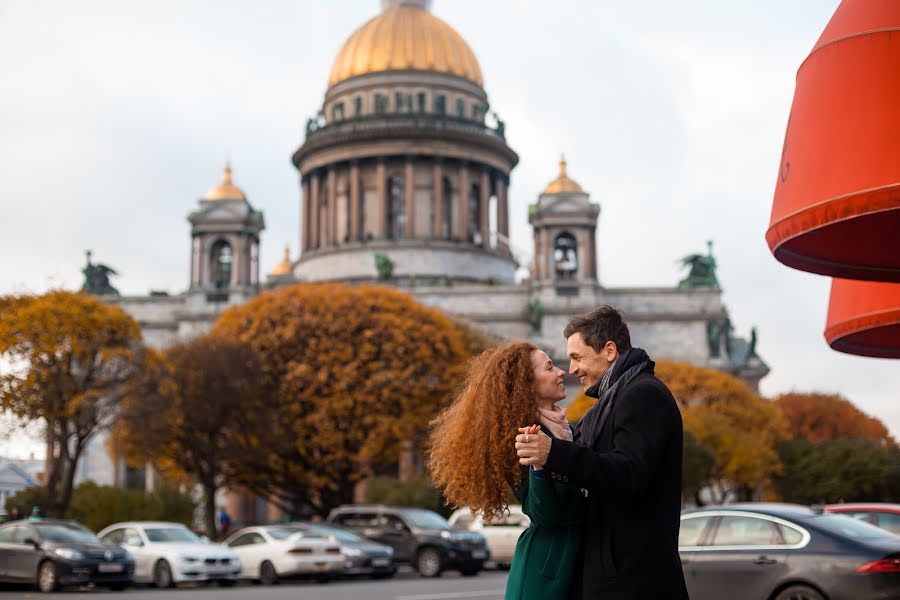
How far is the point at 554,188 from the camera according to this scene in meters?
71.6

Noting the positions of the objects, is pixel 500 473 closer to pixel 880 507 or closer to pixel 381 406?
pixel 880 507

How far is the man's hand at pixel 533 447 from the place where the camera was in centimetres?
581

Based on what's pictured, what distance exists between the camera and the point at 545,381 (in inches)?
250

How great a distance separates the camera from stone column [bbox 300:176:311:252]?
272 feet

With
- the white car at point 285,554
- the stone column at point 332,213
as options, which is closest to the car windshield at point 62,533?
the white car at point 285,554

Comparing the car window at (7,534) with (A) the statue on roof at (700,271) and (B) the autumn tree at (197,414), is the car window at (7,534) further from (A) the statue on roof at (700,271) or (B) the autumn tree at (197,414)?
(A) the statue on roof at (700,271)

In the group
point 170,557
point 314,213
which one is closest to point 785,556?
point 170,557

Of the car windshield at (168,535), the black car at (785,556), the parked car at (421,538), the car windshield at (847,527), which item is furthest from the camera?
the parked car at (421,538)

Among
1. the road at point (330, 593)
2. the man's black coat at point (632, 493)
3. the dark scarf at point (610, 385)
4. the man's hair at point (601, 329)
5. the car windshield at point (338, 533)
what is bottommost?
the road at point (330, 593)

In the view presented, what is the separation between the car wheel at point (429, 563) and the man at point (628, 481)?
24164 millimetres

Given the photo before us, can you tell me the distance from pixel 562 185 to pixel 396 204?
1374cm

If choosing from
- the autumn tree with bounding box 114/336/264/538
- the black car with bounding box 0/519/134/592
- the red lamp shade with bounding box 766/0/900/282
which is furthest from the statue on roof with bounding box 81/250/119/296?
the red lamp shade with bounding box 766/0/900/282

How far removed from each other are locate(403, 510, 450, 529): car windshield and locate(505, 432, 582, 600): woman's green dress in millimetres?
24937

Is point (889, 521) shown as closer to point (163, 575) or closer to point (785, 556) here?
point (785, 556)
